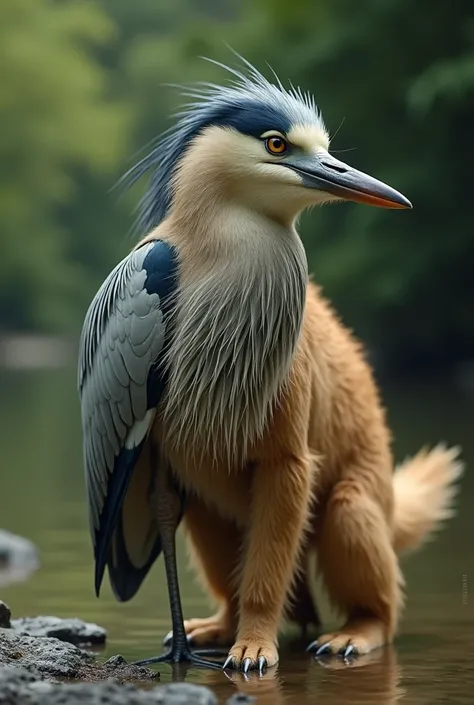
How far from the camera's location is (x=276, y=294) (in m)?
4.93

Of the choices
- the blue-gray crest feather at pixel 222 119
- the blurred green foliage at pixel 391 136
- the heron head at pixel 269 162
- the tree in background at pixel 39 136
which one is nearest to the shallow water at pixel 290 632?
the heron head at pixel 269 162

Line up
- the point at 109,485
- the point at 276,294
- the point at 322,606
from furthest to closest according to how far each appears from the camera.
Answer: the point at 322,606, the point at 109,485, the point at 276,294

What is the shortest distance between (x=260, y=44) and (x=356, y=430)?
2219 cm

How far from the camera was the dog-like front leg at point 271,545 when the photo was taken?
16.9ft

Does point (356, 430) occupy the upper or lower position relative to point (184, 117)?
lower

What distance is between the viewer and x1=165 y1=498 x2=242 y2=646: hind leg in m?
5.62

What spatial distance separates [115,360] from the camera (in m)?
5.05

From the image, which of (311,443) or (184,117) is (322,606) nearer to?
(311,443)

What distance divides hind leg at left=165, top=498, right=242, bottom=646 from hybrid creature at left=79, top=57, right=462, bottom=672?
0.04ft

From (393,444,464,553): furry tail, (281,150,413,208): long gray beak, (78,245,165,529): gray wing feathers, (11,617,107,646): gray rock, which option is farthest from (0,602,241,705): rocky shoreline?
(281,150,413,208): long gray beak

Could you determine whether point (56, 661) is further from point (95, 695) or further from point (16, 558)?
point (16, 558)

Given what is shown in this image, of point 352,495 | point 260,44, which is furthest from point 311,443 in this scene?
point 260,44

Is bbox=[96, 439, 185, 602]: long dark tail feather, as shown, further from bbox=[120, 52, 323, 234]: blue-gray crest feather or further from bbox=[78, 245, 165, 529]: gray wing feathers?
bbox=[120, 52, 323, 234]: blue-gray crest feather

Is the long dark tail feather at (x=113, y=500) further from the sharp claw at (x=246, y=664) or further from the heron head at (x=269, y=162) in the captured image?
the heron head at (x=269, y=162)
